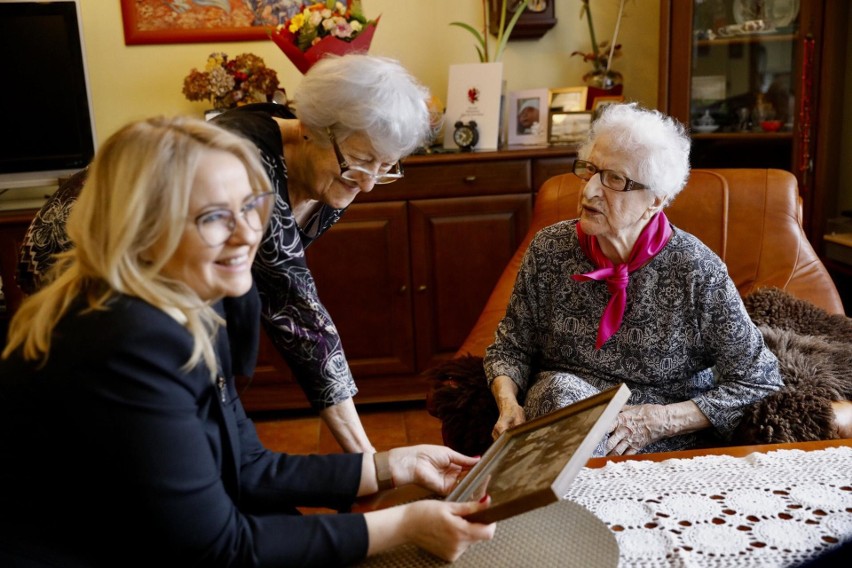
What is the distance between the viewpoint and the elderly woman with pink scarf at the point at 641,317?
1770mm

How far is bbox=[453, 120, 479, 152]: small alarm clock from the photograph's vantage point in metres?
3.21

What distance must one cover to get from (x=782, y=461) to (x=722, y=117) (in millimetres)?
2085

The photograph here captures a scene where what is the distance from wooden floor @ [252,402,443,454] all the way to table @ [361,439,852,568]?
1.68 metres

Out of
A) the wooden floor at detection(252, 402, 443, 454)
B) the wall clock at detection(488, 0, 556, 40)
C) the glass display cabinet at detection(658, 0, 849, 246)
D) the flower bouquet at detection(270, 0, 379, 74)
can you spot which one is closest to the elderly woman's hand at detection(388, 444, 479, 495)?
the wooden floor at detection(252, 402, 443, 454)

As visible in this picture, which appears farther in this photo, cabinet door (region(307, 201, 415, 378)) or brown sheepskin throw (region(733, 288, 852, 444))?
cabinet door (region(307, 201, 415, 378))

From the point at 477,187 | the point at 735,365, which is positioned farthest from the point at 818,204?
the point at 735,365

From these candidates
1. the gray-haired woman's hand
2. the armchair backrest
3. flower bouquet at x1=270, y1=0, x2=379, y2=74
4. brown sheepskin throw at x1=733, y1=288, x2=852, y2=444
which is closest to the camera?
the gray-haired woman's hand

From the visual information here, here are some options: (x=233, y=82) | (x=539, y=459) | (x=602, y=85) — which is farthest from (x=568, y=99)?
(x=539, y=459)

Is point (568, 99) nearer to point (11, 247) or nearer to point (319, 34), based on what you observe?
point (319, 34)

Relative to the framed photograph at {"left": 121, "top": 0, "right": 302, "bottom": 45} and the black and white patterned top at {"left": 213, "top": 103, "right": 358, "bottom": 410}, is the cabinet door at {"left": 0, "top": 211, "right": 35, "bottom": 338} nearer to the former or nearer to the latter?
the framed photograph at {"left": 121, "top": 0, "right": 302, "bottom": 45}

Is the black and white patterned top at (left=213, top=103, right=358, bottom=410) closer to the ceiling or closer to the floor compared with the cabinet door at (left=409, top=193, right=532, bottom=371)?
A: closer to the ceiling

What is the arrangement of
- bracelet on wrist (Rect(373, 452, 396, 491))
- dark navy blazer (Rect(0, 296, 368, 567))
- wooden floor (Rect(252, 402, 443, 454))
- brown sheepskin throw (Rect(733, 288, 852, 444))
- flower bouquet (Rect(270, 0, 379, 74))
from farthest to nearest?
1. wooden floor (Rect(252, 402, 443, 454))
2. flower bouquet (Rect(270, 0, 379, 74))
3. brown sheepskin throw (Rect(733, 288, 852, 444))
4. bracelet on wrist (Rect(373, 452, 396, 491))
5. dark navy blazer (Rect(0, 296, 368, 567))

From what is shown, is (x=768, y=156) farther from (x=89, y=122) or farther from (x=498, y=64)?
(x=89, y=122)

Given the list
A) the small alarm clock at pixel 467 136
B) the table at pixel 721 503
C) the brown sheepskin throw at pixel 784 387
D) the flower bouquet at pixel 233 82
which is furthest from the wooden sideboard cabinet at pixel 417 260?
the table at pixel 721 503
